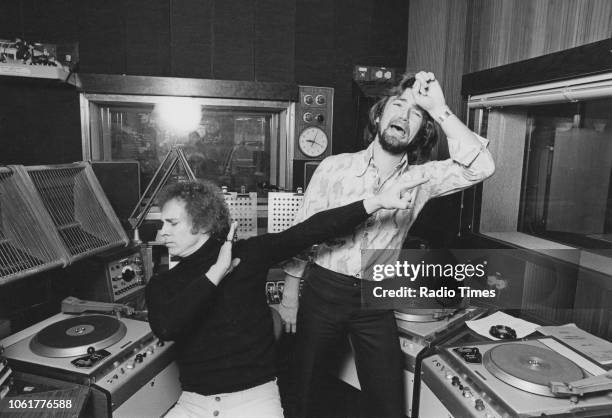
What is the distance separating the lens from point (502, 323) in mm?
1946

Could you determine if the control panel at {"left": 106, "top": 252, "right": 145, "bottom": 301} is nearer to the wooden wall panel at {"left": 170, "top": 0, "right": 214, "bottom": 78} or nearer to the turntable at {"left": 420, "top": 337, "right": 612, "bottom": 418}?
the turntable at {"left": 420, "top": 337, "right": 612, "bottom": 418}

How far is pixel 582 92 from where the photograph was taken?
1.82 meters

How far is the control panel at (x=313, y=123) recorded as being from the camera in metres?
3.73

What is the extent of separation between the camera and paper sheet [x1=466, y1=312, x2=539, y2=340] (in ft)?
6.07

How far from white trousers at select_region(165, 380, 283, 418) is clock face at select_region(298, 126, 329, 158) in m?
2.49

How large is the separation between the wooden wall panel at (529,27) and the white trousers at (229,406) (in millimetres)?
1866

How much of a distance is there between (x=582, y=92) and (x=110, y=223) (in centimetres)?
219

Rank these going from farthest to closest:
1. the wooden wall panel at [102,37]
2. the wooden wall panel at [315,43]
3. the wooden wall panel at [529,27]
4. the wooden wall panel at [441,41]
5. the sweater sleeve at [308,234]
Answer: the wooden wall panel at [315,43] → the wooden wall panel at [102,37] → the wooden wall panel at [441,41] → the wooden wall panel at [529,27] → the sweater sleeve at [308,234]

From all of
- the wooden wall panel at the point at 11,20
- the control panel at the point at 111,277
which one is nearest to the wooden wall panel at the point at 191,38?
the wooden wall panel at the point at 11,20

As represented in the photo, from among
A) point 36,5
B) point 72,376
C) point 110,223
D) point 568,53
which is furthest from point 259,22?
point 72,376

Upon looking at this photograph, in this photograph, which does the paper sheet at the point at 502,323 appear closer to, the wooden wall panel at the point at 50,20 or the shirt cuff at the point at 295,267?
the shirt cuff at the point at 295,267

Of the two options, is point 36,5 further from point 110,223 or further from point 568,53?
point 568,53

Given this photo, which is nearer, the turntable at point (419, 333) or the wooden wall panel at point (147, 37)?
the turntable at point (419, 333)

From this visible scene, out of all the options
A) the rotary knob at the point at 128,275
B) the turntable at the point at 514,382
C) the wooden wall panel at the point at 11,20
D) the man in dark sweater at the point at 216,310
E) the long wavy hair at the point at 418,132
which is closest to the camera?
the turntable at the point at 514,382
